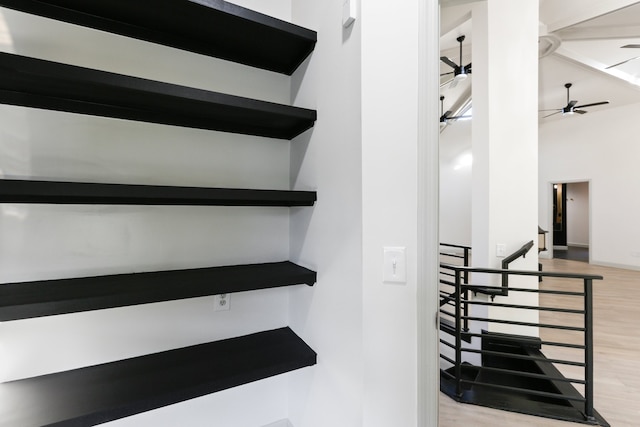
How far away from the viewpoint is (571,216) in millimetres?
10188

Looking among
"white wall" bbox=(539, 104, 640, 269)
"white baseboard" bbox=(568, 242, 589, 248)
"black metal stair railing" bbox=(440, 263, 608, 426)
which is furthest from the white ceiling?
"white baseboard" bbox=(568, 242, 589, 248)

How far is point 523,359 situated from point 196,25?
3.29m

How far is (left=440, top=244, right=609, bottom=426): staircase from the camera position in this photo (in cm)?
193

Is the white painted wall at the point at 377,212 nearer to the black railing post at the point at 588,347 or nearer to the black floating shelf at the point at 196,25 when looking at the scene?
the black floating shelf at the point at 196,25

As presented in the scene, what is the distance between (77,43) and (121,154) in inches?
18.6

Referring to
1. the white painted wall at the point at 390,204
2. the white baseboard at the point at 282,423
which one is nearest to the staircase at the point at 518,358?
the white painted wall at the point at 390,204

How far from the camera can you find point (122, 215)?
1234 millimetres

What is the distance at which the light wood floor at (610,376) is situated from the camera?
193 centimetres

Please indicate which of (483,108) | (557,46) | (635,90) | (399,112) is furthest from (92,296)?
(635,90)

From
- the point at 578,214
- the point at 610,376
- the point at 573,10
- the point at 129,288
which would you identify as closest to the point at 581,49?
the point at 573,10

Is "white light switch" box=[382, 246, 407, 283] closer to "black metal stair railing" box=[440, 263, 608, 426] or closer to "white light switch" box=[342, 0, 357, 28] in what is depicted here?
"white light switch" box=[342, 0, 357, 28]

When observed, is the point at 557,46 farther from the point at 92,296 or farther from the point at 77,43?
the point at 92,296

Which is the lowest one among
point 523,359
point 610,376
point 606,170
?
point 610,376

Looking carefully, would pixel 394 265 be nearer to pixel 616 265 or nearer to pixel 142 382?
pixel 142 382
